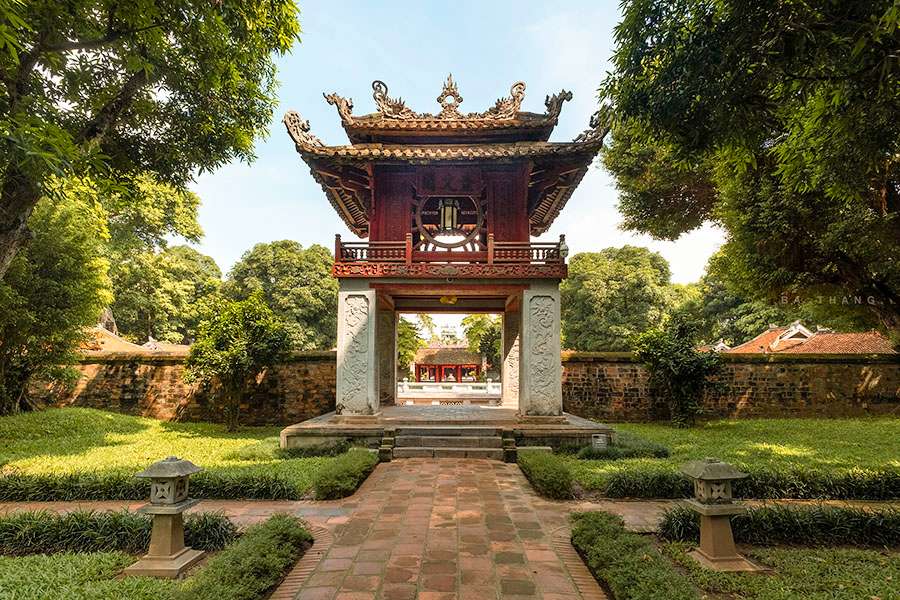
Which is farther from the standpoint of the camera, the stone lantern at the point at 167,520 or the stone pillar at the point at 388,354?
the stone pillar at the point at 388,354

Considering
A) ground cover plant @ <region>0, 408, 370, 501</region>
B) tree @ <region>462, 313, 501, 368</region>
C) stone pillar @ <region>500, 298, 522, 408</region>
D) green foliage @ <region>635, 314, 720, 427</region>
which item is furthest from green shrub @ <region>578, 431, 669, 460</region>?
Result: tree @ <region>462, 313, 501, 368</region>

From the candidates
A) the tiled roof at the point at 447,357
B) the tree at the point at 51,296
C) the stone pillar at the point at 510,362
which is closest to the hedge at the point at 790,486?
the stone pillar at the point at 510,362

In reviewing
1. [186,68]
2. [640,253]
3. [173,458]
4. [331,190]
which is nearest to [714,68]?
[173,458]

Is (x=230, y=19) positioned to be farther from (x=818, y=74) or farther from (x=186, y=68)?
(x=818, y=74)

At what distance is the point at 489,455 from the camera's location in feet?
27.6

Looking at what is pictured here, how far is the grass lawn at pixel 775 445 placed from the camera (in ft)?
23.7

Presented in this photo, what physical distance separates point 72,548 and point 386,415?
6387 mm

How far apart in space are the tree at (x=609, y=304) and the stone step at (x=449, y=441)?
53.4 feet

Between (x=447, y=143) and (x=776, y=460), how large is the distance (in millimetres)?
9035

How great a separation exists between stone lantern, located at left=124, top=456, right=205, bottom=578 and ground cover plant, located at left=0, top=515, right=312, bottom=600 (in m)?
0.24

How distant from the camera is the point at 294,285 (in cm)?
2605

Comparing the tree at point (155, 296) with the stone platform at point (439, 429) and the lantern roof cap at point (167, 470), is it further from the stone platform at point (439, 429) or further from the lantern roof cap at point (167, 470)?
the lantern roof cap at point (167, 470)

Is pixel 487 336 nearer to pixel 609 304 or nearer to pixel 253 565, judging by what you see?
pixel 609 304

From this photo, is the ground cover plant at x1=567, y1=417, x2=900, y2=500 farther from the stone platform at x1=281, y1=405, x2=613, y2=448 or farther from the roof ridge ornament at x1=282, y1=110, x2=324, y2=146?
the roof ridge ornament at x1=282, y1=110, x2=324, y2=146
